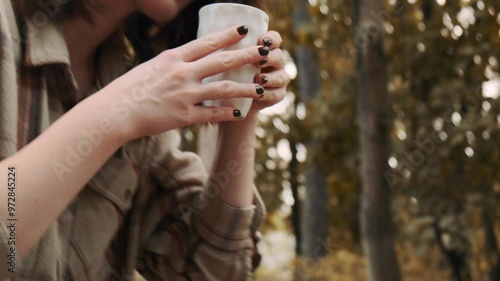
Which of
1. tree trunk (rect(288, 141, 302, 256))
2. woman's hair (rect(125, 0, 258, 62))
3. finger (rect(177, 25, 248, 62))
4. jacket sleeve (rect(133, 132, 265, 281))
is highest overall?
finger (rect(177, 25, 248, 62))

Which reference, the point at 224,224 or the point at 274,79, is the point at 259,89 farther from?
the point at 224,224

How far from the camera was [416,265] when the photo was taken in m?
7.42

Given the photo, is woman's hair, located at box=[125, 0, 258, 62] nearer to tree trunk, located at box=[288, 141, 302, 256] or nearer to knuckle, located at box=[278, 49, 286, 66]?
knuckle, located at box=[278, 49, 286, 66]

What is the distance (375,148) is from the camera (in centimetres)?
346

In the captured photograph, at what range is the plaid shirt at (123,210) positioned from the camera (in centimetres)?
165

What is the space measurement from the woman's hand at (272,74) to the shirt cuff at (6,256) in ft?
1.88

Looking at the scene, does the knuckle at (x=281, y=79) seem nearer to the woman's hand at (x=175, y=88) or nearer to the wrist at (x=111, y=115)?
the woman's hand at (x=175, y=88)

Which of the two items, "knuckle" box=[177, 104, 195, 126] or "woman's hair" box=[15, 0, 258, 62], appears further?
"woman's hair" box=[15, 0, 258, 62]

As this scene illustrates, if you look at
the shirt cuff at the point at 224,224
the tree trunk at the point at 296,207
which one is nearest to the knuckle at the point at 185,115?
the shirt cuff at the point at 224,224

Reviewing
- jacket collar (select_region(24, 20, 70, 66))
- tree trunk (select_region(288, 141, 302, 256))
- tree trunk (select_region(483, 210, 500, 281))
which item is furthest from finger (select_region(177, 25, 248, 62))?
tree trunk (select_region(288, 141, 302, 256))

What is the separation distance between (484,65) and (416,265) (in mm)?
3509

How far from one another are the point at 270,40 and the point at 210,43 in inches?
6.5

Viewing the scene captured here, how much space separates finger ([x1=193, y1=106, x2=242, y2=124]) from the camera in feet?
4.93

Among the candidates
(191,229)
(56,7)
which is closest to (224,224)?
(191,229)
